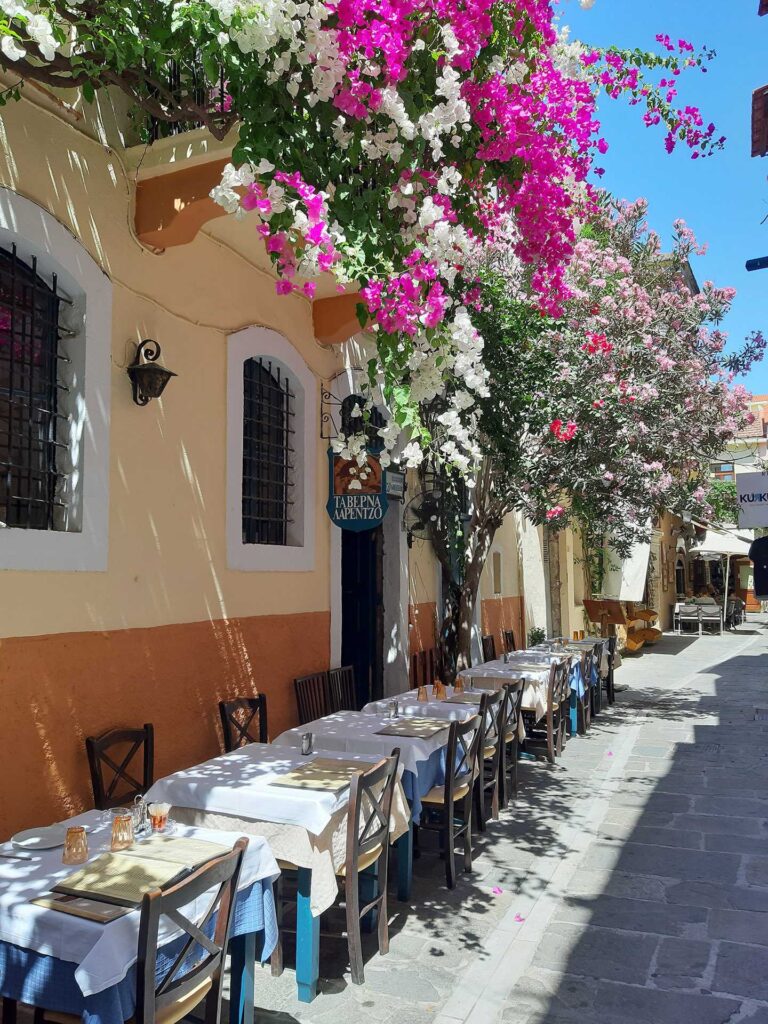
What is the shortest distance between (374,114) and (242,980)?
3746mm

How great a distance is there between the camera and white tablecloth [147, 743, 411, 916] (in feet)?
12.7

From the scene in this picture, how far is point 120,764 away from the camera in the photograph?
16.6 ft

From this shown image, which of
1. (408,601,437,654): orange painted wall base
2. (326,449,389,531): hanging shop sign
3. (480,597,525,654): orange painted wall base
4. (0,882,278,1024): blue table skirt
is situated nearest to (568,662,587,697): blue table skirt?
(408,601,437,654): orange painted wall base

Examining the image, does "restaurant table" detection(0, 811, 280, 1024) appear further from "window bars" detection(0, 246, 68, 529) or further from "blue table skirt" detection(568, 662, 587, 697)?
"blue table skirt" detection(568, 662, 587, 697)

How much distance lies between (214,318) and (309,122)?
270cm

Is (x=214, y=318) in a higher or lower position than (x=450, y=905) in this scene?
higher

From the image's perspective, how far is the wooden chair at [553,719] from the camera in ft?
27.6

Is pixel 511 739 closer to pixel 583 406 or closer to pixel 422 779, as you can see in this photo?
pixel 422 779

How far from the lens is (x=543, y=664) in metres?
9.52

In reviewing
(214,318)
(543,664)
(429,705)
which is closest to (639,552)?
(543,664)

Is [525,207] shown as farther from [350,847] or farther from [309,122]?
[350,847]

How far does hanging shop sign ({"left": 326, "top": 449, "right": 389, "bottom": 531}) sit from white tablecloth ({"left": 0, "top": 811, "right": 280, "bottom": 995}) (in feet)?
14.7

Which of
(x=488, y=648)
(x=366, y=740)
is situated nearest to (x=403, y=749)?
(x=366, y=740)

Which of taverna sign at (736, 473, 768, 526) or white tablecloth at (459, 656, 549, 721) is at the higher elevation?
taverna sign at (736, 473, 768, 526)
